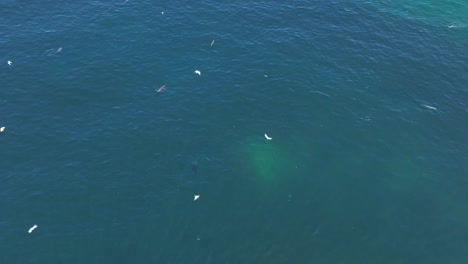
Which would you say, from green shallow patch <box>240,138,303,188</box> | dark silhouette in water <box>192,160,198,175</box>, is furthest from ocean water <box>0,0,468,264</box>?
dark silhouette in water <box>192,160,198,175</box>

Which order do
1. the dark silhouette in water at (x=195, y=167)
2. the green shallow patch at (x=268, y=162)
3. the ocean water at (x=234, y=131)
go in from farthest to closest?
the green shallow patch at (x=268, y=162) → the dark silhouette in water at (x=195, y=167) → the ocean water at (x=234, y=131)

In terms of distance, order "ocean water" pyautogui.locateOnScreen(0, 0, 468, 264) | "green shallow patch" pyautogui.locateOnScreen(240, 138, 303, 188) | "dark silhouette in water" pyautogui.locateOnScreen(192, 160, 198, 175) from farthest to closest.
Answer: "green shallow patch" pyautogui.locateOnScreen(240, 138, 303, 188), "dark silhouette in water" pyautogui.locateOnScreen(192, 160, 198, 175), "ocean water" pyautogui.locateOnScreen(0, 0, 468, 264)

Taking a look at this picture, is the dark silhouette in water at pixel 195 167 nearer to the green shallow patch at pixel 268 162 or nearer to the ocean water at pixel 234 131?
the ocean water at pixel 234 131

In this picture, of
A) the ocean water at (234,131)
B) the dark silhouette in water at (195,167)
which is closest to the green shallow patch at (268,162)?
the ocean water at (234,131)

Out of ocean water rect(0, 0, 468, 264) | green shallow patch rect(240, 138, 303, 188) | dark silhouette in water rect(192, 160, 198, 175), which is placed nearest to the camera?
ocean water rect(0, 0, 468, 264)

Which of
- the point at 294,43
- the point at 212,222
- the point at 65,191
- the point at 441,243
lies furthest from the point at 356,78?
the point at 65,191

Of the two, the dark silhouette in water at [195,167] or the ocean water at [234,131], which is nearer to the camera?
the ocean water at [234,131]

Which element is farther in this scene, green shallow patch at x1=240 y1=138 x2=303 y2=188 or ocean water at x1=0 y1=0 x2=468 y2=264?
green shallow patch at x1=240 y1=138 x2=303 y2=188

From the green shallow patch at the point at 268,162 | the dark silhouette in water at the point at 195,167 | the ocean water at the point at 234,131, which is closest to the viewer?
the ocean water at the point at 234,131

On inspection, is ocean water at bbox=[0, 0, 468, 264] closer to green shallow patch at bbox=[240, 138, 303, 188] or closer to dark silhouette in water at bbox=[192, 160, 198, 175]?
green shallow patch at bbox=[240, 138, 303, 188]
